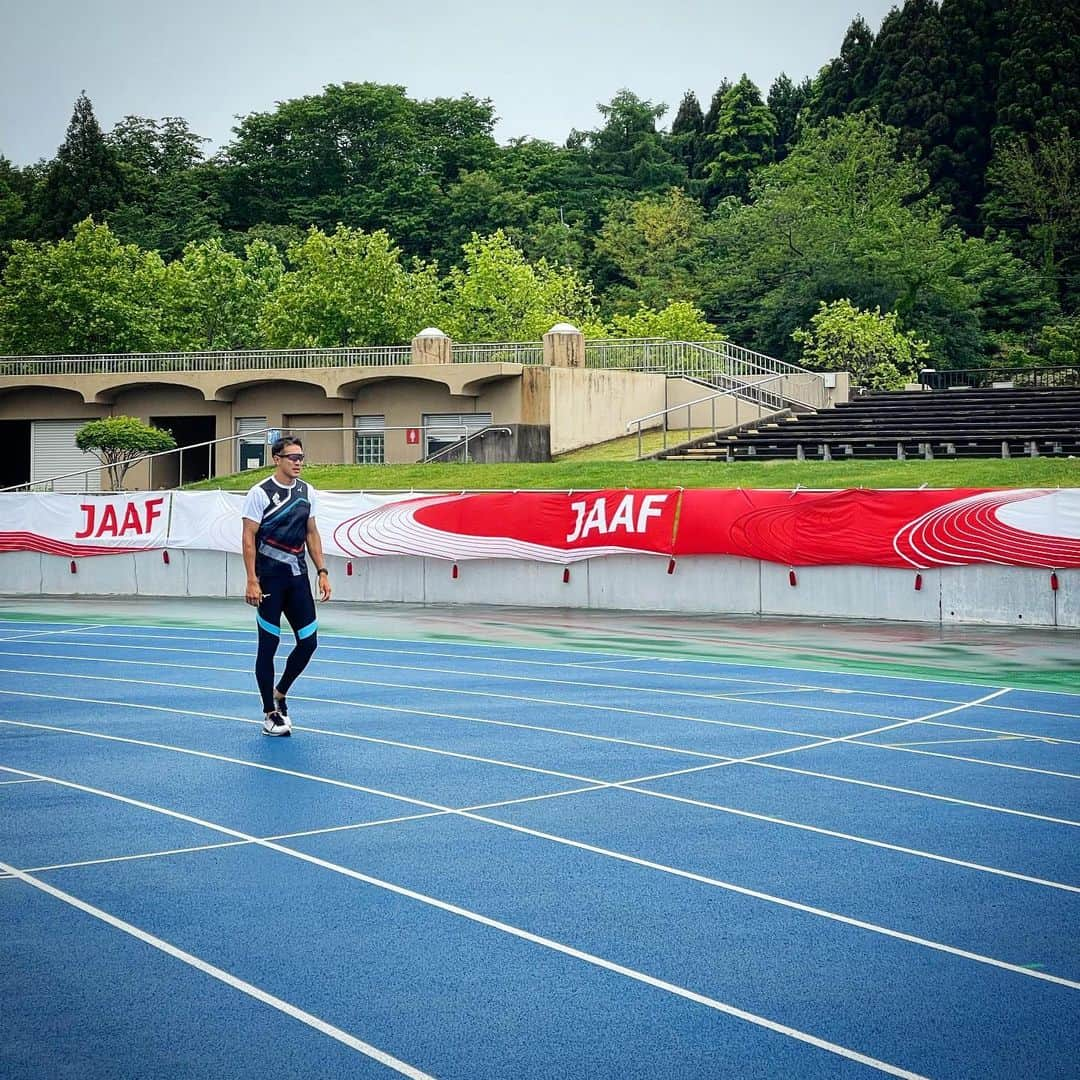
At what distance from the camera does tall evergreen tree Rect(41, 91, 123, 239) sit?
301ft

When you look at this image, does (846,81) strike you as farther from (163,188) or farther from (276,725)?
(276,725)

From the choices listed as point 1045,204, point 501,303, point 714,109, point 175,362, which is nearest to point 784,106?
point 714,109

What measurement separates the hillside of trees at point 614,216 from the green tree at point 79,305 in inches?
4.0

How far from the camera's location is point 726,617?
20.8 metres

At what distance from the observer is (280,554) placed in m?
10.5

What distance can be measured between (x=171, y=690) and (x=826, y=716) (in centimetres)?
595

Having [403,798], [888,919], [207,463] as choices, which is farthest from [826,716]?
[207,463]

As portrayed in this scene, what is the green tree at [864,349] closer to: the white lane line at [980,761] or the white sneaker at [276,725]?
the white lane line at [980,761]

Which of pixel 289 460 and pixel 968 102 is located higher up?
pixel 968 102

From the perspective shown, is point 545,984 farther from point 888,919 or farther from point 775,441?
point 775,441

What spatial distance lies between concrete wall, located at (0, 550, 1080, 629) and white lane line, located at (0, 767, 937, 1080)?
13.5 meters

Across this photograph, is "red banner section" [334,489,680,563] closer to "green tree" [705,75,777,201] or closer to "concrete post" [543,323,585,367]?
"concrete post" [543,323,585,367]

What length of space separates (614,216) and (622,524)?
65.9 m

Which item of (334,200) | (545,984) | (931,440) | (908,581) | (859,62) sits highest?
(859,62)
